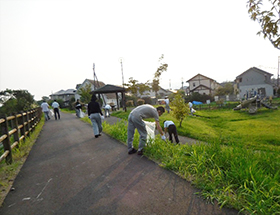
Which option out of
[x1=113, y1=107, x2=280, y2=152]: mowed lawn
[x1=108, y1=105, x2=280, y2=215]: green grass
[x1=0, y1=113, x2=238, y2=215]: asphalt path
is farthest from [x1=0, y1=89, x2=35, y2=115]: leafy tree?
[x1=108, y1=105, x2=280, y2=215]: green grass

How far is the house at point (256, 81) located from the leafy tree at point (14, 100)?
44.6 metres

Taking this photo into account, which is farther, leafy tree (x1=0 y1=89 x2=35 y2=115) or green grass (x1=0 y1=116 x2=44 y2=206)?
leafy tree (x1=0 y1=89 x2=35 y2=115)

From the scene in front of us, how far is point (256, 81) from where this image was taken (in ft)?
138

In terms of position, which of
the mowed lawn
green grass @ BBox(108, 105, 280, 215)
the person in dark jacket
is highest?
the person in dark jacket

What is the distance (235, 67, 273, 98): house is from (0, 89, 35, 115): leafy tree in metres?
44.6

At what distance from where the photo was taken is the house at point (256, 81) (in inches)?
1613

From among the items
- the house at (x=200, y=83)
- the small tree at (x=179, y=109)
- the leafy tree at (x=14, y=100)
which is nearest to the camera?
the small tree at (x=179, y=109)

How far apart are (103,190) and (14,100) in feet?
101

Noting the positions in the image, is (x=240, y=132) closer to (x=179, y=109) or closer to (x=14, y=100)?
(x=179, y=109)

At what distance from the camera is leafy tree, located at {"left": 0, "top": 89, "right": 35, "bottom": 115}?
2530 centimetres

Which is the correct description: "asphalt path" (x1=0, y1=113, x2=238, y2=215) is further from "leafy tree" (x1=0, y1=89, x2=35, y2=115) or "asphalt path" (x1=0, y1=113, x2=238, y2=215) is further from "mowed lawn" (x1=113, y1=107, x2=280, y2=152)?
"leafy tree" (x1=0, y1=89, x2=35, y2=115)

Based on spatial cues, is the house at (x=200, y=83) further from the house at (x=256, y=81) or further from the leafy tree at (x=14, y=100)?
the leafy tree at (x=14, y=100)

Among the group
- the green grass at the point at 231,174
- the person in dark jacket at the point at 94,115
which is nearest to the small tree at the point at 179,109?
the person in dark jacket at the point at 94,115

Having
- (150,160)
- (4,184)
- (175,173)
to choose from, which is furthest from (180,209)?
(4,184)
